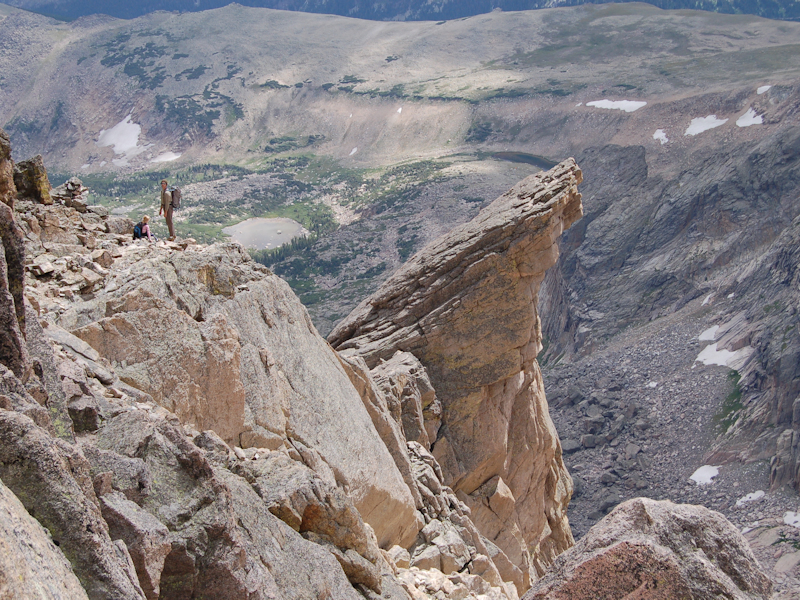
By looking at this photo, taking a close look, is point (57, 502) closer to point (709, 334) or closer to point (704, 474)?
point (704, 474)

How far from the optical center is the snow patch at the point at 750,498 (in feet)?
219

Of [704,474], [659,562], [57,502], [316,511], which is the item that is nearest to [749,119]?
[704,474]

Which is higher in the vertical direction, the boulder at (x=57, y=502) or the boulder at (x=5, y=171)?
the boulder at (x=5, y=171)

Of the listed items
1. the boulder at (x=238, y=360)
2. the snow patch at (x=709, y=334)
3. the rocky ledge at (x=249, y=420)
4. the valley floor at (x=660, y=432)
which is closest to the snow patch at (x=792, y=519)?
the valley floor at (x=660, y=432)

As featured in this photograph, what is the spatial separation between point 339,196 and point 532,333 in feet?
545

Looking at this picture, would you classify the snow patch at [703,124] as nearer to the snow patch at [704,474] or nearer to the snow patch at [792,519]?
the snow patch at [704,474]

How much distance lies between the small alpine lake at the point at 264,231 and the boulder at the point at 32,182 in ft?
468

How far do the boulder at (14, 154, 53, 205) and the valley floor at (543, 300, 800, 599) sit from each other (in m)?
50.0

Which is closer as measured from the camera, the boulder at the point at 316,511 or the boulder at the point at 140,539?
the boulder at the point at 140,539

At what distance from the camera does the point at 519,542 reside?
33406 mm

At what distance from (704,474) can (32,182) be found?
67305 mm

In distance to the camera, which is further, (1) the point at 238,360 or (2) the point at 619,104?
(2) the point at 619,104

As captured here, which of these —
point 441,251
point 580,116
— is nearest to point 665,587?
point 441,251

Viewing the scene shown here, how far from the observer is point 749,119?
138875mm
